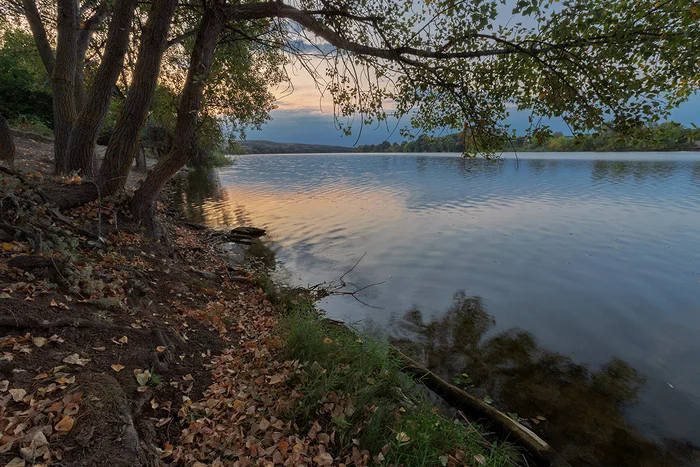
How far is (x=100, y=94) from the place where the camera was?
8930 millimetres

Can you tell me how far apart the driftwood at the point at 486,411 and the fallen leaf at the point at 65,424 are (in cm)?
454

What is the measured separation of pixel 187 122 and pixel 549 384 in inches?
418

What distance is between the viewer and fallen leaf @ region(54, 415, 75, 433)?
8.83 feet

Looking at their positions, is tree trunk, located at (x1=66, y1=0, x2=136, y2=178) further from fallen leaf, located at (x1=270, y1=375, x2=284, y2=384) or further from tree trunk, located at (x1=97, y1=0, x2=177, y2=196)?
fallen leaf, located at (x1=270, y1=375, x2=284, y2=384)

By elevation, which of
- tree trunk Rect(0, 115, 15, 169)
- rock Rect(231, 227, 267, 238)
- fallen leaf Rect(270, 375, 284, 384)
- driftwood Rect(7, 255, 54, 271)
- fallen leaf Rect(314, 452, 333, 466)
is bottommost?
rock Rect(231, 227, 267, 238)

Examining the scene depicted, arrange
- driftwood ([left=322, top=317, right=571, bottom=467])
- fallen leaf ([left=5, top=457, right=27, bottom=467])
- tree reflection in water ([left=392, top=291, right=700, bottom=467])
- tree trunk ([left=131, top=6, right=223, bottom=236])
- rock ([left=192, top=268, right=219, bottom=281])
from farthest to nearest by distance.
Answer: rock ([left=192, top=268, right=219, bottom=281]), tree trunk ([left=131, top=6, right=223, bottom=236]), tree reflection in water ([left=392, top=291, right=700, bottom=467]), driftwood ([left=322, top=317, right=571, bottom=467]), fallen leaf ([left=5, top=457, right=27, bottom=467])

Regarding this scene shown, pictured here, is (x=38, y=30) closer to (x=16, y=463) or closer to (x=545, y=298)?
(x=16, y=463)

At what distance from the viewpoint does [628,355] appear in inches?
298

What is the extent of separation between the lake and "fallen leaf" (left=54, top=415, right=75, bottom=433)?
613 cm

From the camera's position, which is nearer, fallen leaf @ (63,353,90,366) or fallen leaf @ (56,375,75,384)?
fallen leaf @ (56,375,75,384)

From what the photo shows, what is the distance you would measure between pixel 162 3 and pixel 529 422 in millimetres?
11391

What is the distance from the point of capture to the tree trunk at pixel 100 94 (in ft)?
26.3

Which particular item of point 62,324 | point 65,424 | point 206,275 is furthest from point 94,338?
point 206,275

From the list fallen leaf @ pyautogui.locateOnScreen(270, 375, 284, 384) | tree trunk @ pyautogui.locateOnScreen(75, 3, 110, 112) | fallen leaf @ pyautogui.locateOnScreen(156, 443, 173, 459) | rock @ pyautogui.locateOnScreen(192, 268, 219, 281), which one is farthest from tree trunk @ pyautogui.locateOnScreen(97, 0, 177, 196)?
fallen leaf @ pyautogui.locateOnScreen(156, 443, 173, 459)
